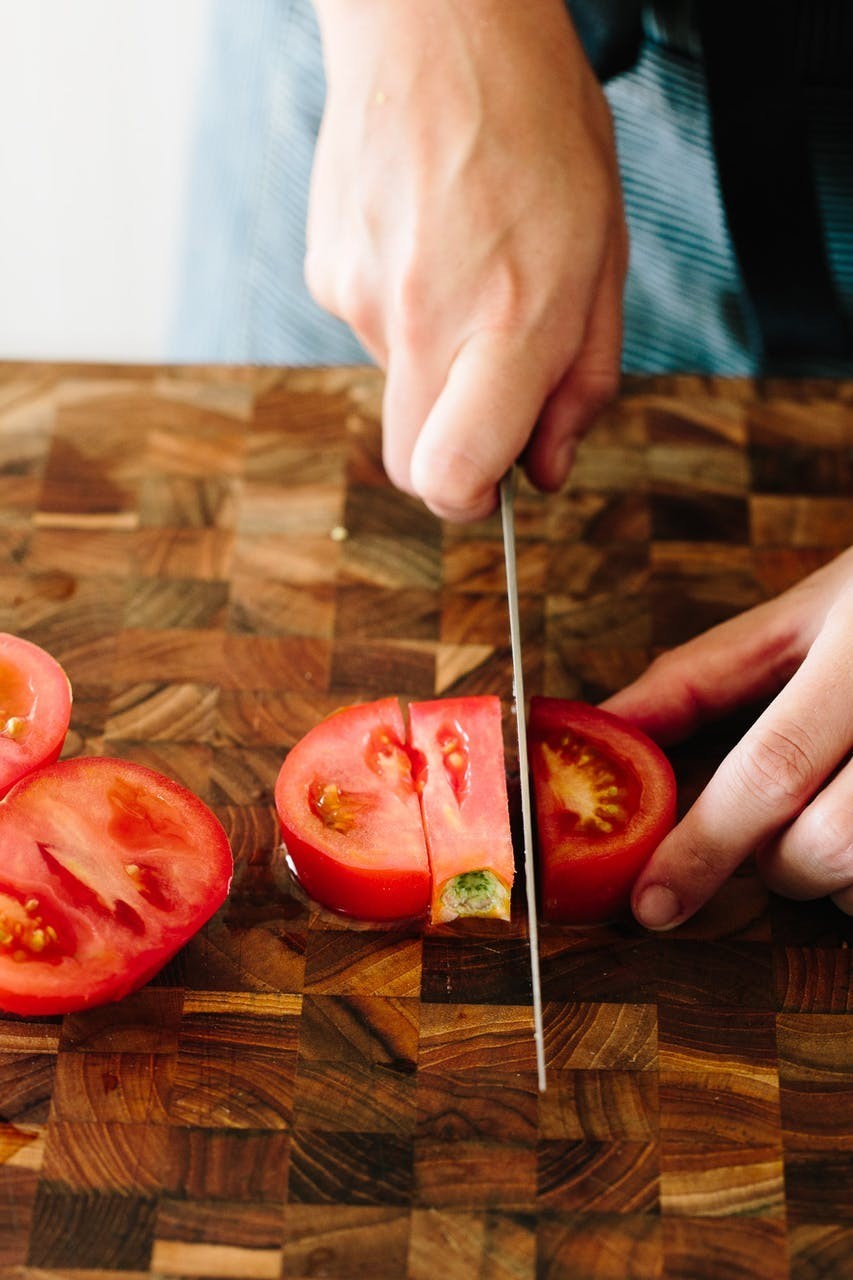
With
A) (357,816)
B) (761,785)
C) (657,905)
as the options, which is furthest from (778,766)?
(357,816)

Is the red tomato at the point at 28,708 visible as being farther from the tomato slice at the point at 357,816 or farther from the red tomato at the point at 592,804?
the red tomato at the point at 592,804

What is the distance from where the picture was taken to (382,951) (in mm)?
1644

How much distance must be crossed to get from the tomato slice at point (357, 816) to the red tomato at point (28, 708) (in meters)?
0.27

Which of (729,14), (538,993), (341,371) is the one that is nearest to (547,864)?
(538,993)

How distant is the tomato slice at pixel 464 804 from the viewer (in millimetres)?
1614

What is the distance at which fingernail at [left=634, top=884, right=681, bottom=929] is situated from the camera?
1614 mm

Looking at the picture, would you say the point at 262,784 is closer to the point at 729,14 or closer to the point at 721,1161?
the point at 721,1161

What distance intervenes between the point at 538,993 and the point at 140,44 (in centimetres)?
352

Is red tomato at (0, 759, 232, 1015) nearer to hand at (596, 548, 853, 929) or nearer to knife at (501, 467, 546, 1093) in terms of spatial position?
knife at (501, 467, 546, 1093)

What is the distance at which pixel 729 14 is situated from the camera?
190 centimetres

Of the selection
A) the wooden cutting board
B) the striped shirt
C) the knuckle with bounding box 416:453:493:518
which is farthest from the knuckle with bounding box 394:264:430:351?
the striped shirt

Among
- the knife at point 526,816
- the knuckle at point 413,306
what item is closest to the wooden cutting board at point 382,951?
the knife at point 526,816

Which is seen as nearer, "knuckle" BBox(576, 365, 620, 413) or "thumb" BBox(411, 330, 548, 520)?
"thumb" BBox(411, 330, 548, 520)

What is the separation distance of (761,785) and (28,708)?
845 millimetres
